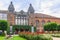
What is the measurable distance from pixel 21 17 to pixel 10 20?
12.5 feet

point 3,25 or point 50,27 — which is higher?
point 3,25

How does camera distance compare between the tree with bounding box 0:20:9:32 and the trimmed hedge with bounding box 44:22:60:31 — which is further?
the trimmed hedge with bounding box 44:22:60:31

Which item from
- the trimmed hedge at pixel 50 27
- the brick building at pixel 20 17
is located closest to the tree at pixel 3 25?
the trimmed hedge at pixel 50 27

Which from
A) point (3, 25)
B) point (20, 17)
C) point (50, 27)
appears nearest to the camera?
point (3, 25)

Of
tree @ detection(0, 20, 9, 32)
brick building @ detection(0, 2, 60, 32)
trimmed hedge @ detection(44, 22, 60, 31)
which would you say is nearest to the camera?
tree @ detection(0, 20, 9, 32)

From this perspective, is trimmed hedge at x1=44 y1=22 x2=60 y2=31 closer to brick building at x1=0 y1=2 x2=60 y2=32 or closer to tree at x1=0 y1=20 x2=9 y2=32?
brick building at x1=0 y1=2 x2=60 y2=32

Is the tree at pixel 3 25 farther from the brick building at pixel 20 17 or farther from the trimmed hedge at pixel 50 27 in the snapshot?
the brick building at pixel 20 17

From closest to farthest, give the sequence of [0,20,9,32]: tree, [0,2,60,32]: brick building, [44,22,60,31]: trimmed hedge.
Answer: [0,20,9,32]: tree < [44,22,60,31]: trimmed hedge < [0,2,60,32]: brick building

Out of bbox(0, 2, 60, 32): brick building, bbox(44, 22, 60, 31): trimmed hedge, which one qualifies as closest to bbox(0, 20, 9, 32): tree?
bbox(44, 22, 60, 31): trimmed hedge

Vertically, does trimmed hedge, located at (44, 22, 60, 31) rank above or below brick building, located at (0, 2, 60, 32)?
below

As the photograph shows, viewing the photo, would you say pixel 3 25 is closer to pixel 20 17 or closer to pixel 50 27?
pixel 50 27

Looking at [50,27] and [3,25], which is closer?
[3,25]

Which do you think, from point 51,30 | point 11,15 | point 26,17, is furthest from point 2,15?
point 51,30

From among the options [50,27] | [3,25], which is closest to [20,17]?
[50,27]
